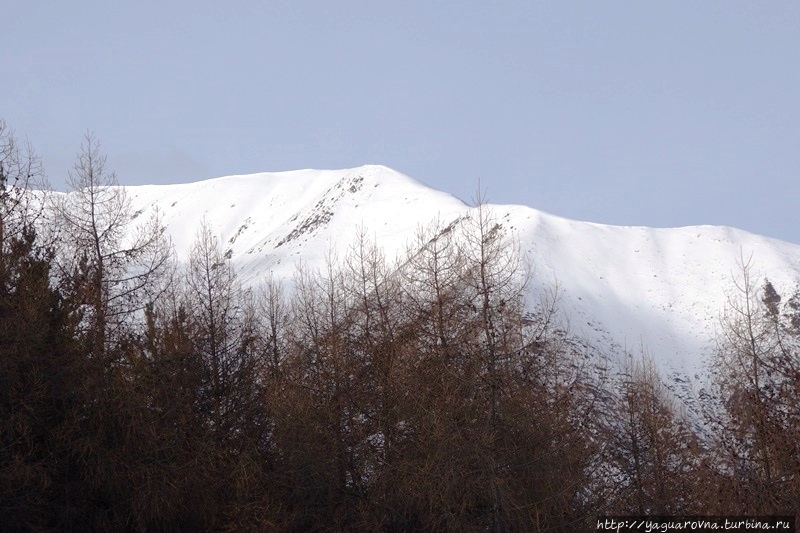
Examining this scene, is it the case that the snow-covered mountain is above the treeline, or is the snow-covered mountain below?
above

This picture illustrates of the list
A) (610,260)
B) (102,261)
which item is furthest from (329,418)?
(610,260)

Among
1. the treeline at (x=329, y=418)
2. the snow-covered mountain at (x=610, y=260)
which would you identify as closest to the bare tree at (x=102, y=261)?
the treeline at (x=329, y=418)

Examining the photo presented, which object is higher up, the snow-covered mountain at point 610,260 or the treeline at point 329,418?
the snow-covered mountain at point 610,260

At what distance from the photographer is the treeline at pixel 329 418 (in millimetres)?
17234

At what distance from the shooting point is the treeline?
56.5 feet

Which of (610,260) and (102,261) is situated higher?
(610,260)

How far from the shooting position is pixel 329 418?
2389 centimetres

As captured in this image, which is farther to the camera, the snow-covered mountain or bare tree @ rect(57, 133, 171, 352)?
the snow-covered mountain

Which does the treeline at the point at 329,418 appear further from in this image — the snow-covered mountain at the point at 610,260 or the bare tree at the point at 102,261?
the snow-covered mountain at the point at 610,260

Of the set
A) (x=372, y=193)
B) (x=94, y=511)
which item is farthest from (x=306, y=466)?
(x=372, y=193)

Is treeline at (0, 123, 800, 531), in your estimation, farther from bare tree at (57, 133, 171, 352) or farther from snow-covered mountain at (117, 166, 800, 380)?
snow-covered mountain at (117, 166, 800, 380)

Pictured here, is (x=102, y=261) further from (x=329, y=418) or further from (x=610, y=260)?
(x=610, y=260)

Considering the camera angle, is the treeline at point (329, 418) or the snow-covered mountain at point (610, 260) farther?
the snow-covered mountain at point (610, 260)

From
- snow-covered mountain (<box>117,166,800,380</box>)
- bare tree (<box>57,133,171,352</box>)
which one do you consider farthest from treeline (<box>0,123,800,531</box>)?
snow-covered mountain (<box>117,166,800,380</box>)
